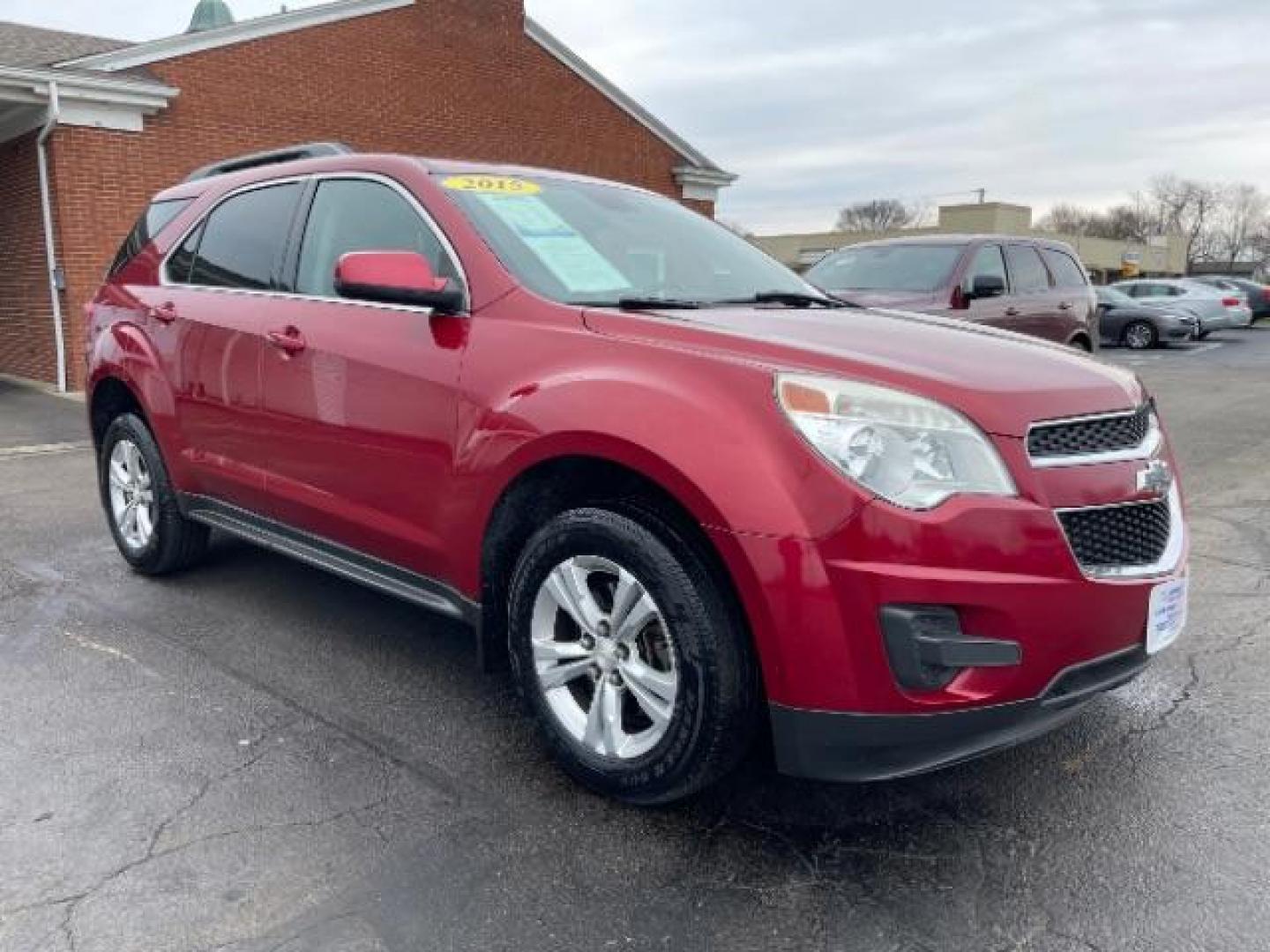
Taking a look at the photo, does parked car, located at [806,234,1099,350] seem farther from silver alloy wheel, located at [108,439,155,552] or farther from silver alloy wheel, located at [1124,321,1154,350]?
silver alloy wheel, located at [1124,321,1154,350]

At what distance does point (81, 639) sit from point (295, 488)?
3.74ft

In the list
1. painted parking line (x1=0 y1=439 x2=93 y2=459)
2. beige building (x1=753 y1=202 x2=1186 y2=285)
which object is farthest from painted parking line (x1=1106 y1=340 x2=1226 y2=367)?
painted parking line (x1=0 y1=439 x2=93 y2=459)

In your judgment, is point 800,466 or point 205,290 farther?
point 205,290

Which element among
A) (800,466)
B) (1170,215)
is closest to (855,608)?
(800,466)

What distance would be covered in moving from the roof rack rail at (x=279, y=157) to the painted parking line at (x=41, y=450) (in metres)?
4.22

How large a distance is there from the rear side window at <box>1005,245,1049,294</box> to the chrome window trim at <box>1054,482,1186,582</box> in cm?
730

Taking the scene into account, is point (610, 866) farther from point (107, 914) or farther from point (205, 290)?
point (205, 290)

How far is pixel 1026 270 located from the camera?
1005 cm

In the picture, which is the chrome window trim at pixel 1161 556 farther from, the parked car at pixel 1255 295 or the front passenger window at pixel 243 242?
the parked car at pixel 1255 295

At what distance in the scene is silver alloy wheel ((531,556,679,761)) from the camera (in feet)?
9.00

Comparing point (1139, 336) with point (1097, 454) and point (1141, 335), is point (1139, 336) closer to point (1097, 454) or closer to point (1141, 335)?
point (1141, 335)

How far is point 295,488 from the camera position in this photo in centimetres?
391

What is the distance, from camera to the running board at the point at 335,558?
132 inches

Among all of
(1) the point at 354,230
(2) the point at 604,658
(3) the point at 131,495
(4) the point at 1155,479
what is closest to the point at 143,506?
(3) the point at 131,495
